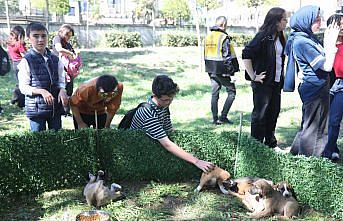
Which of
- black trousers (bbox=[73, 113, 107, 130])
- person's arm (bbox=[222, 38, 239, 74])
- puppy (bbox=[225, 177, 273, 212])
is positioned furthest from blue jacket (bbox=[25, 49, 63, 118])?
person's arm (bbox=[222, 38, 239, 74])

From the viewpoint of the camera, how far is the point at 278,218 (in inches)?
130

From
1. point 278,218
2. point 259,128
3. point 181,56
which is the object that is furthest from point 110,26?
point 278,218

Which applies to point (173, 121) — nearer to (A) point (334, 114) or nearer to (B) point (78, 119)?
(B) point (78, 119)

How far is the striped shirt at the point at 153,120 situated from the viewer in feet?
12.7

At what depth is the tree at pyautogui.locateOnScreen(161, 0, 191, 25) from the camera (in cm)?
3148

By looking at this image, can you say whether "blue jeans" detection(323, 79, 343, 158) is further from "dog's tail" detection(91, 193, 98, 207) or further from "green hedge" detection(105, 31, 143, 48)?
"green hedge" detection(105, 31, 143, 48)

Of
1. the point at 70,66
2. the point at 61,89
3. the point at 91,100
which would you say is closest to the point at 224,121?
the point at 70,66

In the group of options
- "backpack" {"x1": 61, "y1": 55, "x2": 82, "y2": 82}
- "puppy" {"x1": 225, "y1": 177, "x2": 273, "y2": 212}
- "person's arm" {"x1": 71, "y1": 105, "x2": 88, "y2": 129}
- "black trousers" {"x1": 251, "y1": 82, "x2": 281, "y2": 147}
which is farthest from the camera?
"backpack" {"x1": 61, "y1": 55, "x2": 82, "y2": 82}

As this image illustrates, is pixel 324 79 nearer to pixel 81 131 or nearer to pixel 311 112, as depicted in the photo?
pixel 311 112

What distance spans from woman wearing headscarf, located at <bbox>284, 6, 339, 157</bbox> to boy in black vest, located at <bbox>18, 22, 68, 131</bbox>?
2.25 m

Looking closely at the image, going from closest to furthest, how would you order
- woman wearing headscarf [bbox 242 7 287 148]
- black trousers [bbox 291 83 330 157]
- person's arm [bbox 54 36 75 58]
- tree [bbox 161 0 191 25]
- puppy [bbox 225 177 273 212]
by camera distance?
puppy [bbox 225 177 273 212] → black trousers [bbox 291 83 330 157] → woman wearing headscarf [bbox 242 7 287 148] → person's arm [bbox 54 36 75 58] → tree [bbox 161 0 191 25]

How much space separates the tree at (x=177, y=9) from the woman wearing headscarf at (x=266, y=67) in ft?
90.0

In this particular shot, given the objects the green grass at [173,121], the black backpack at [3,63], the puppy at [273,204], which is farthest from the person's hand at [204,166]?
the black backpack at [3,63]

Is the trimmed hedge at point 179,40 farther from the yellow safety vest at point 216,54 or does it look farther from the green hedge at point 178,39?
the yellow safety vest at point 216,54
